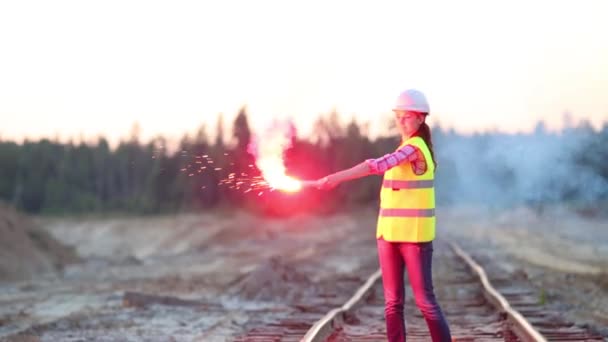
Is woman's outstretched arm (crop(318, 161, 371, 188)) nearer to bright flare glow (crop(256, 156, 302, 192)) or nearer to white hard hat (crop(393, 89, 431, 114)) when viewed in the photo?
bright flare glow (crop(256, 156, 302, 192))

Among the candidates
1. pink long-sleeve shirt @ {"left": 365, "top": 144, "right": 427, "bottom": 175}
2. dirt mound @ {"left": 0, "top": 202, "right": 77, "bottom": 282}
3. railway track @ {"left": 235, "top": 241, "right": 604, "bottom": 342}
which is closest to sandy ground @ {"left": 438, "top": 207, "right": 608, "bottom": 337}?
railway track @ {"left": 235, "top": 241, "right": 604, "bottom": 342}

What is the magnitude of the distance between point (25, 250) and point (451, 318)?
1714 cm

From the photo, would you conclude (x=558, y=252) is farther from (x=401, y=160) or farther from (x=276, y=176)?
(x=401, y=160)

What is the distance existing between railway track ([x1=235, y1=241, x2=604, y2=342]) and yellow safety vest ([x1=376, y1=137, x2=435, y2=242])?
88.2 inches

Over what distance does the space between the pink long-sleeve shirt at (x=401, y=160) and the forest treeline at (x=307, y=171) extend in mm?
2873

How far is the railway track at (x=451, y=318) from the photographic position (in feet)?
28.8

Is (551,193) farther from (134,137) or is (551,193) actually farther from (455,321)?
(134,137)

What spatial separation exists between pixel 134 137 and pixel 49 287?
7694 cm

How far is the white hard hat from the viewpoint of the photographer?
20.6 ft

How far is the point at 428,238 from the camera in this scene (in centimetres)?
617

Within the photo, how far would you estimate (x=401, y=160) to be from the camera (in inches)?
236

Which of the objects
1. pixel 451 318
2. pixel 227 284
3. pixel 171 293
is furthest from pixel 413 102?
pixel 227 284

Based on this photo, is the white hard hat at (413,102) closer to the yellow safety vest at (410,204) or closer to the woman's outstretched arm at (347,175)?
the yellow safety vest at (410,204)

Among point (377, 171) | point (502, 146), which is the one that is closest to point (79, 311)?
point (377, 171)
